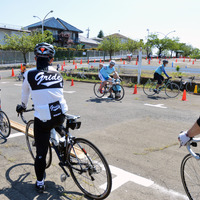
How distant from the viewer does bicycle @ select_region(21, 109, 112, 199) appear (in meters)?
2.92

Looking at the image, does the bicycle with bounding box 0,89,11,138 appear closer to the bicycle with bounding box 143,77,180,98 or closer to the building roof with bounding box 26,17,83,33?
the bicycle with bounding box 143,77,180,98

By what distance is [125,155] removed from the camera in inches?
179

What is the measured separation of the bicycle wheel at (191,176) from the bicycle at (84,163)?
1.01m

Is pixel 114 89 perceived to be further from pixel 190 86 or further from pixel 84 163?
pixel 84 163

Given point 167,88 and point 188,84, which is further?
point 188,84

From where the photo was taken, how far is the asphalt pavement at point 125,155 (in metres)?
3.30

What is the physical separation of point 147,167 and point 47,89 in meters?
2.35

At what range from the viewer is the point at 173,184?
3.49 metres

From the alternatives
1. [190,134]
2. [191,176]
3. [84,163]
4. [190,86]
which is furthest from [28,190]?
[190,86]

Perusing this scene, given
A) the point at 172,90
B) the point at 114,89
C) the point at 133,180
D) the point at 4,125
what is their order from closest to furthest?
the point at 133,180 < the point at 4,125 < the point at 114,89 < the point at 172,90

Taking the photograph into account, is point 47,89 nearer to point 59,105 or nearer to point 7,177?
point 59,105

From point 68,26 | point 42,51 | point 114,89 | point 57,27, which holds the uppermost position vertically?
point 68,26

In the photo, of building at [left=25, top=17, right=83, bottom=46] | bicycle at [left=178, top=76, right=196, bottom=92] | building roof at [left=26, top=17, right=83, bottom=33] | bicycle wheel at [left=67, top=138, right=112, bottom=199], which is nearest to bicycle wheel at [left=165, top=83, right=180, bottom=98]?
bicycle at [left=178, top=76, right=196, bottom=92]

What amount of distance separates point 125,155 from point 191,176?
174cm
